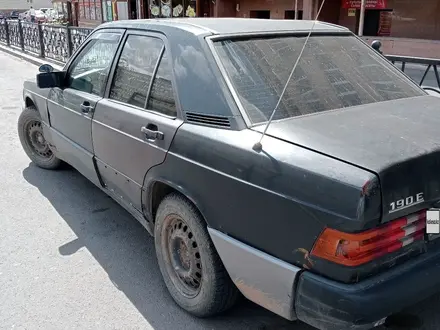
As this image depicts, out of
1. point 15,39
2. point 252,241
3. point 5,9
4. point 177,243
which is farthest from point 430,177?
point 5,9

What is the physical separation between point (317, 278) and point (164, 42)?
71.5 inches

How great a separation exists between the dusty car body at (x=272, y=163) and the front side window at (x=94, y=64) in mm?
32

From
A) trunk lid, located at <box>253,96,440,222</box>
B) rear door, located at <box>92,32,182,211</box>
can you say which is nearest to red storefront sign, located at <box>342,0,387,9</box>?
rear door, located at <box>92,32,182,211</box>

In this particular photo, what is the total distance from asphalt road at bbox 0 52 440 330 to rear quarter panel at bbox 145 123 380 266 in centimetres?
85

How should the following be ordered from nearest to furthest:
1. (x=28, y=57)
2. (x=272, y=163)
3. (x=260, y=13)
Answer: (x=272, y=163)
(x=28, y=57)
(x=260, y=13)

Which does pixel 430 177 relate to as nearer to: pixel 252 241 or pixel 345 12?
pixel 252 241

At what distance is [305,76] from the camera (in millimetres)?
2645

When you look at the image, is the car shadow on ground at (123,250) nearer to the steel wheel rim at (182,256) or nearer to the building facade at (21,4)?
the steel wheel rim at (182,256)

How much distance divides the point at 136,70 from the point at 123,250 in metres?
1.45

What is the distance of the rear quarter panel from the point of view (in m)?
1.82

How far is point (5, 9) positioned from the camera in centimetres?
6519

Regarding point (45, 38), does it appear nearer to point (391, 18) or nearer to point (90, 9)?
point (391, 18)

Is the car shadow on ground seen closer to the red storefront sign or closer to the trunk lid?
the trunk lid

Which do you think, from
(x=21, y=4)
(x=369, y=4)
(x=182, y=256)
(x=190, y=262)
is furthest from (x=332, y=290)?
(x=21, y=4)
